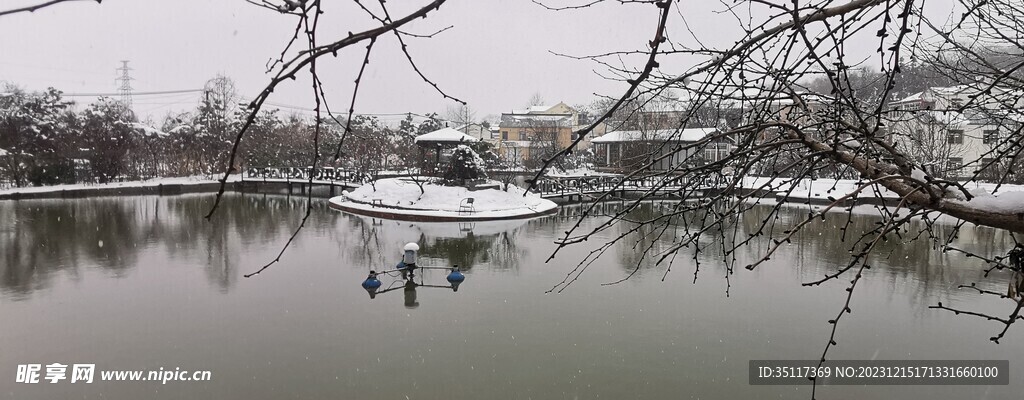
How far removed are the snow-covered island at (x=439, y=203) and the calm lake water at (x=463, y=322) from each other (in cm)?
392

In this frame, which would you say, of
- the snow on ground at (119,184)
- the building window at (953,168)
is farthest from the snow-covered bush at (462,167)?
the building window at (953,168)

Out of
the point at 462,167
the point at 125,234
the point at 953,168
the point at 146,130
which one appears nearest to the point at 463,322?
the point at 953,168

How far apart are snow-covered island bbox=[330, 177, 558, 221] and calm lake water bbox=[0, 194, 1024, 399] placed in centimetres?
392

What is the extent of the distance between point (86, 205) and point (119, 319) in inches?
491

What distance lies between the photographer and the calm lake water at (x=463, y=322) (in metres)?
4.68

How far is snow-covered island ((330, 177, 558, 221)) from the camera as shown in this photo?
14.3 meters

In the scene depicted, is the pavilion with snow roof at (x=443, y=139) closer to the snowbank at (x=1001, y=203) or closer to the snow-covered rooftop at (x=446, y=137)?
the snow-covered rooftop at (x=446, y=137)

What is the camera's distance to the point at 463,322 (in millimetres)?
6086

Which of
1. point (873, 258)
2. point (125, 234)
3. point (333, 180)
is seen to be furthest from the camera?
point (333, 180)

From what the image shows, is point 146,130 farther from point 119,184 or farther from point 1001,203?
point 1001,203

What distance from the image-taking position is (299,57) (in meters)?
0.83

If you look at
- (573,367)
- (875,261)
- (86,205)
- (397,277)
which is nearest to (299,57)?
(573,367)

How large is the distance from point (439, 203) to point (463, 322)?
31.6ft

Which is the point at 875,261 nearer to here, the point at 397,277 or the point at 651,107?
the point at 397,277
